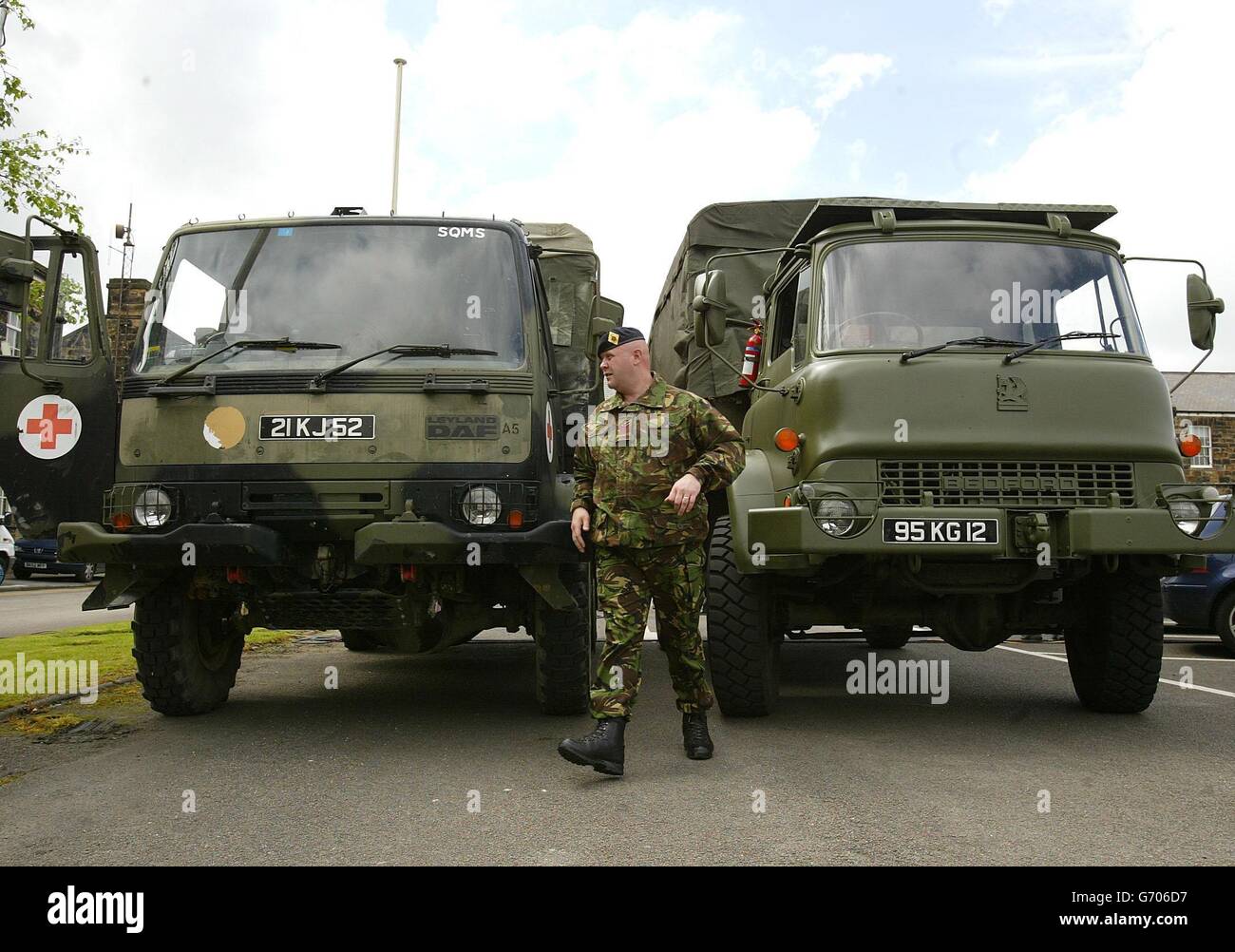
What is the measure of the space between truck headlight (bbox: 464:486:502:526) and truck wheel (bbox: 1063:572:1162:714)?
331 centimetres

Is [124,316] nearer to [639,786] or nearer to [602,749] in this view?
[602,749]

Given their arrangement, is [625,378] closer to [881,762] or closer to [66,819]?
[881,762]

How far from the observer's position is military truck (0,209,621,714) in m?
5.68

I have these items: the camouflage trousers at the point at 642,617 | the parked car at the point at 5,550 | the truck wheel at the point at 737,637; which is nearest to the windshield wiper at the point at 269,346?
the camouflage trousers at the point at 642,617

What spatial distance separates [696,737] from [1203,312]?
3816 millimetres

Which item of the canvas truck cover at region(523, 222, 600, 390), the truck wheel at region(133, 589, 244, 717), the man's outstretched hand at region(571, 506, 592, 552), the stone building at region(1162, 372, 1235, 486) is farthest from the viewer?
the stone building at region(1162, 372, 1235, 486)

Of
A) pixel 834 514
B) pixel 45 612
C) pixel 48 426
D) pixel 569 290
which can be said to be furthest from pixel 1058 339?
pixel 45 612

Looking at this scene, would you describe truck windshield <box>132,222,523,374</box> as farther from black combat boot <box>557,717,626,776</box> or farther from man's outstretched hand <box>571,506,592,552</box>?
black combat boot <box>557,717,626,776</box>

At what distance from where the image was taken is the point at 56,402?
5918 mm

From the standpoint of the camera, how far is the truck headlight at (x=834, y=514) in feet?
18.5

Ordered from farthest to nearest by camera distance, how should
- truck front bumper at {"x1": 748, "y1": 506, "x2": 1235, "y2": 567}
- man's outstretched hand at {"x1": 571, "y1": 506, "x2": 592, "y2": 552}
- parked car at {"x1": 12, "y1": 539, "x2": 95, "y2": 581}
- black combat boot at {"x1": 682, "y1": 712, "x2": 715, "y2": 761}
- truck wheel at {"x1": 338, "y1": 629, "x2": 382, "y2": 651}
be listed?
parked car at {"x1": 12, "y1": 539, "x2": 95, "y2": 581}
truck wheel at {"x1": 338, "y1": 629, "x2": 382, "y2": 651}
truck front bumper at {"x1": 748, "y1": 506, "x2": 1235, "y2": 567}
black combat boot at {"x1": 682, "y1": 712, "x2": 715, "y2": 761}
man's outstretched hand at {"x1": 571, "y1": 506, "x2": 592, "y2": 552}

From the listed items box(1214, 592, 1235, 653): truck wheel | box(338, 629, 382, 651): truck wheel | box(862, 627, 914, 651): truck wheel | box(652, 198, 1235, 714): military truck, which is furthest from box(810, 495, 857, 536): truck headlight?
box(1214, 592, 1235, 653): truck wheel

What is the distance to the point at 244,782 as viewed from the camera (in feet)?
16.3

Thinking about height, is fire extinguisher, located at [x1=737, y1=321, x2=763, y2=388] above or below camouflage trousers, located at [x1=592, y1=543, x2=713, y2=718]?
above
